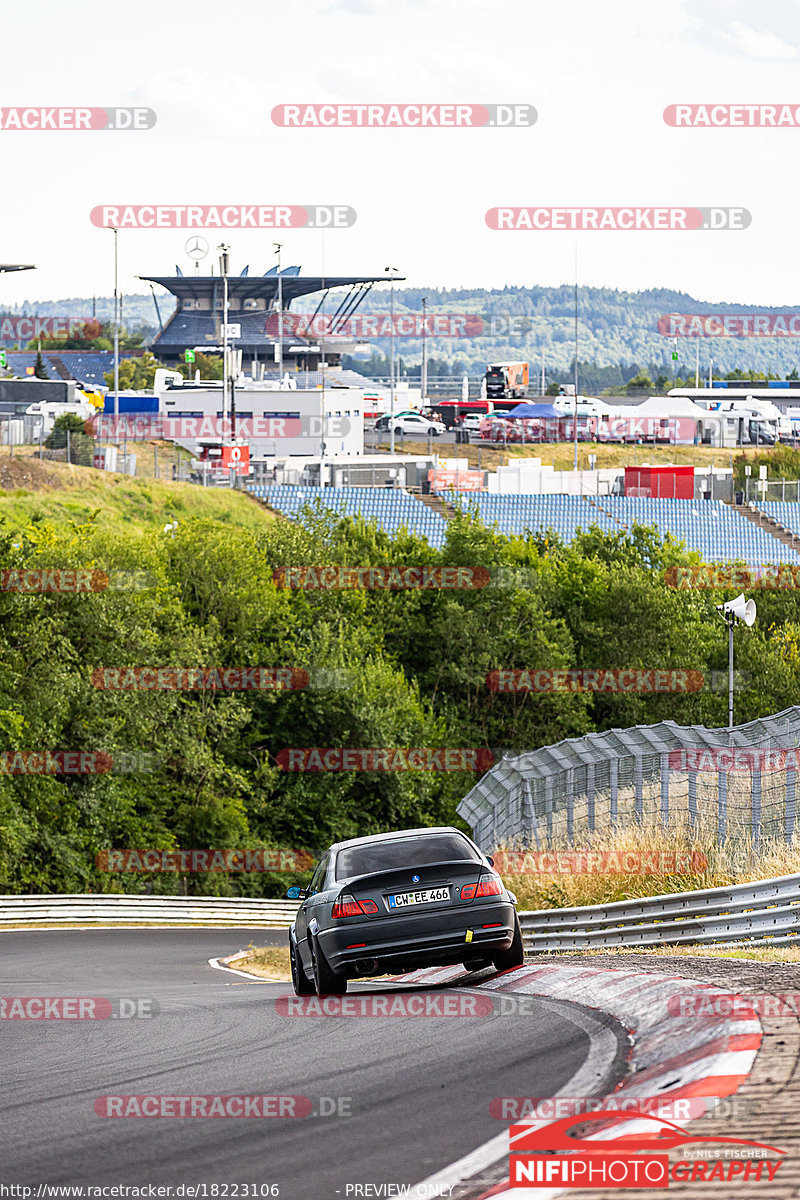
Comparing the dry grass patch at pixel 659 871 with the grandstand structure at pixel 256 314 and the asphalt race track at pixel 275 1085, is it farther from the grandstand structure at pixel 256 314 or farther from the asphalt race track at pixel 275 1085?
the grandstand structure at pixel 256 314

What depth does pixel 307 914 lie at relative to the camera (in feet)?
37.1

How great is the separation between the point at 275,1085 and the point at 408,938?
326cm

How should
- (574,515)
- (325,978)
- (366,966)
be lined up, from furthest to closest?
(574,515)
(325,978)
(366,966)

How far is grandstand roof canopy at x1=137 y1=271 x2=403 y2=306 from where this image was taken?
165 m

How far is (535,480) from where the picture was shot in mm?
81125

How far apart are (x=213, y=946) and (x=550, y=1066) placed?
56.8ft

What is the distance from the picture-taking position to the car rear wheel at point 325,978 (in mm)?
10516
